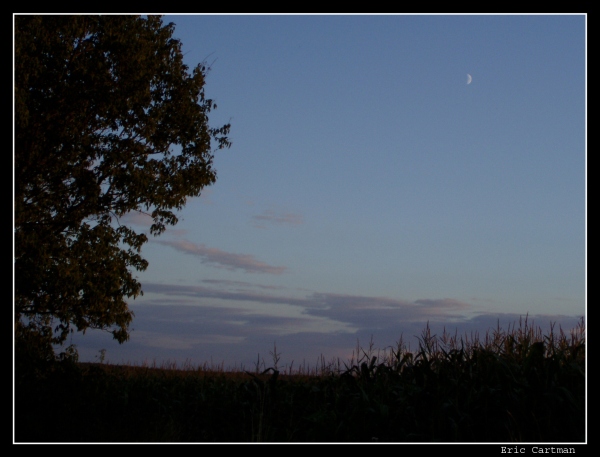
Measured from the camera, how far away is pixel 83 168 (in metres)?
15.0

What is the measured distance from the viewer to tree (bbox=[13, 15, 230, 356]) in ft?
46.9

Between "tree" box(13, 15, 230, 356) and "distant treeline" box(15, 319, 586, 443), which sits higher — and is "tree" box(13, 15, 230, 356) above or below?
above

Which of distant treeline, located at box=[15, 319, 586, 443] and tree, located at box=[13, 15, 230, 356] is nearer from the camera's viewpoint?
distant treeline, located at box=[15, 319, 586, 443]

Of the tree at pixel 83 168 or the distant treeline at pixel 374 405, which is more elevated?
the tree at pixel 83 168

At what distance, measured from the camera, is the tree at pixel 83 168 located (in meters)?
14.3

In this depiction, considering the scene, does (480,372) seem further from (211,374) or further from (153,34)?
(153,34)

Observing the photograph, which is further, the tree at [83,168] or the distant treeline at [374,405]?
the tree at [83,168]

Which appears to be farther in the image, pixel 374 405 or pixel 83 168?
pixel 83 168

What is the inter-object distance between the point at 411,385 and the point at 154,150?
34.0ft

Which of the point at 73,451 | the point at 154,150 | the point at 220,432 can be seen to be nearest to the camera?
the point at 73,451

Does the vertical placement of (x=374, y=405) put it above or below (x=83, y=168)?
below

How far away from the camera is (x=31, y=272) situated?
44.8ft
